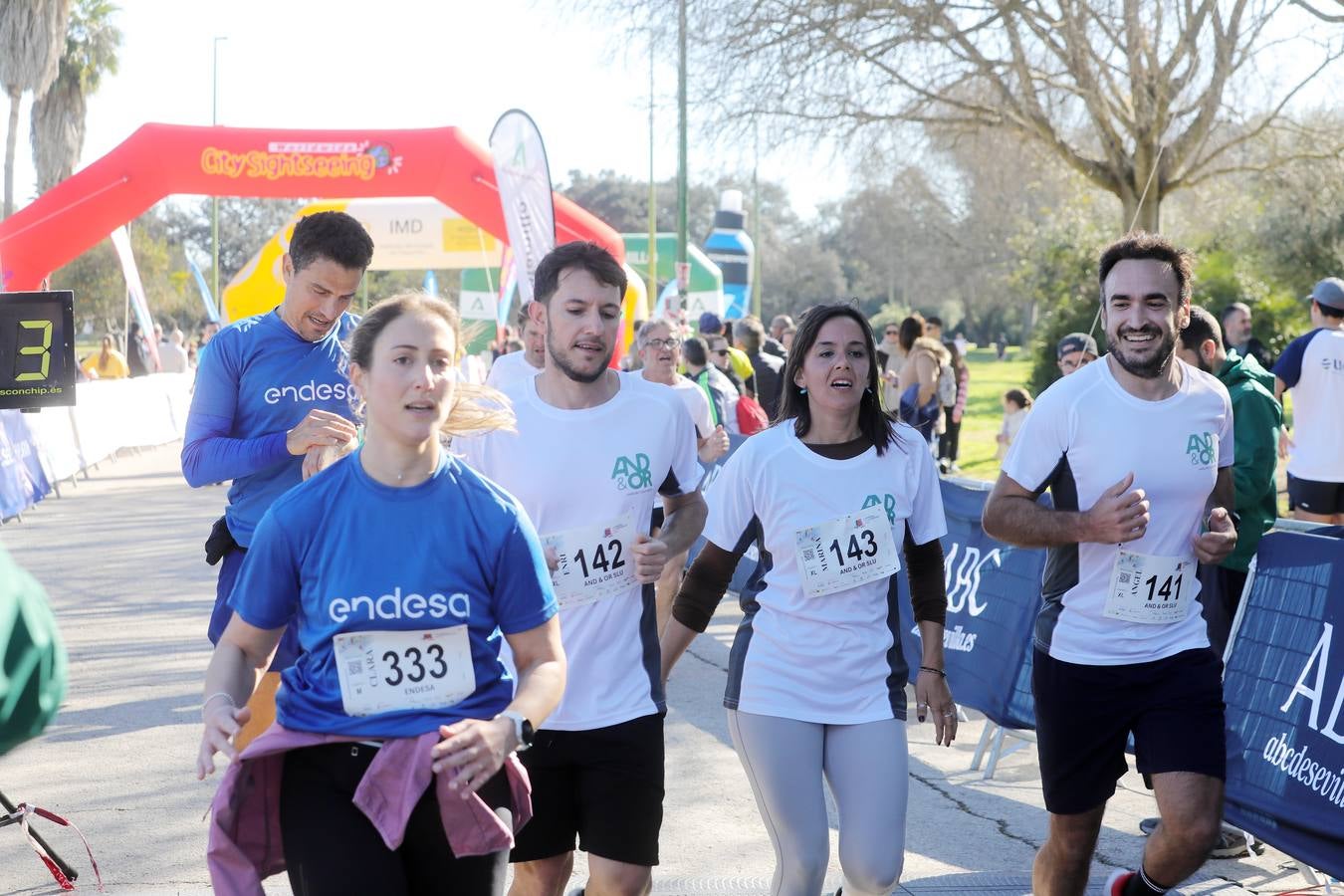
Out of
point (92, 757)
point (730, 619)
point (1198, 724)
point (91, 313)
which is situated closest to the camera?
point (1198, 724)

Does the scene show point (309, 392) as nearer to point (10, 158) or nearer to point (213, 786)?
point (213, 786)

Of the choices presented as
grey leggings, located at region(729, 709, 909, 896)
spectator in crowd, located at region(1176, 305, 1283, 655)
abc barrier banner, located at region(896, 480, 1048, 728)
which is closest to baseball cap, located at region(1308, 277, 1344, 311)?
abc barrier banner, located at region(896, 480, 1048, 728)

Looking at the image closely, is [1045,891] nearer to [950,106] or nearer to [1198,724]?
[1198,724]

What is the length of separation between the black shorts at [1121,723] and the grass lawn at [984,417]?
4.22 metres

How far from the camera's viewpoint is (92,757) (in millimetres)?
6824

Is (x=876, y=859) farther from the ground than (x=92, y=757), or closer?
farther from the ground

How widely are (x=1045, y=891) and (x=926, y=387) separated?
1004cm

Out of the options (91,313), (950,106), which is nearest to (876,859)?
(950,106)

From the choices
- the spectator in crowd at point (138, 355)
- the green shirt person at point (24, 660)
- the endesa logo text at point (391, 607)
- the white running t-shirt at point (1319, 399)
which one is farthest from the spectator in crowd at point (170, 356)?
the green shirt person at point (24, 660)

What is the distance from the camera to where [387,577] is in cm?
290

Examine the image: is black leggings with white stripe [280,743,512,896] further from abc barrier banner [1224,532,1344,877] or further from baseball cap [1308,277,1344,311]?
baseball cap [1308,277,1344,311]

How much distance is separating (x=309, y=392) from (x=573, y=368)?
3.85 ft

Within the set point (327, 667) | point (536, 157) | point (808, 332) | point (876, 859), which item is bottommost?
point (876, 859)

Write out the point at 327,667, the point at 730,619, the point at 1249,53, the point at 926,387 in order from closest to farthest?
the point at 327,667 < the point at 730,619 < the point at 926,387 < the point at 1249,53
